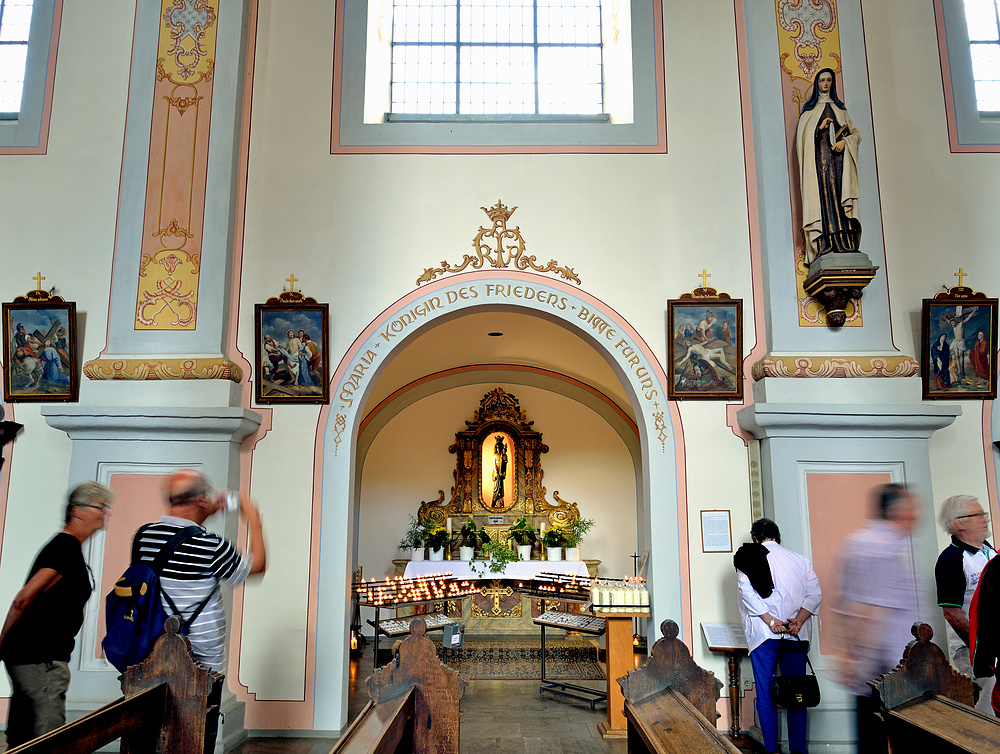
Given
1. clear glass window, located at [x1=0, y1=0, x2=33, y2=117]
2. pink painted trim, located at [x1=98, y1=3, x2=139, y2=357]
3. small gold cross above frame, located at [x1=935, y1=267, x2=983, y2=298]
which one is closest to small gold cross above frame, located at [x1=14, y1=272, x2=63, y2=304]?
pink painted trim, located at [x1=98, y1=3, x2=139, y2=357]

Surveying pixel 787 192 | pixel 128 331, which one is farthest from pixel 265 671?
pixel 787 192

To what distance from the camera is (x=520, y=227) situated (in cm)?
633

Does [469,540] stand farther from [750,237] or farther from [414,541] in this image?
[750,237]

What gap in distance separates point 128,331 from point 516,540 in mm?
5643

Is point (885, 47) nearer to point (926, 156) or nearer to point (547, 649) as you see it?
point (926, 156)

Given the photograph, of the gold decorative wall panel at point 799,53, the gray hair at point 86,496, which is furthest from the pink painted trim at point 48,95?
the gold decorative wall panel at point 799,53

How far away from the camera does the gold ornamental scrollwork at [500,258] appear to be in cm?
627

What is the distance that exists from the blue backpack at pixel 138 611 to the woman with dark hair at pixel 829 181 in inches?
185

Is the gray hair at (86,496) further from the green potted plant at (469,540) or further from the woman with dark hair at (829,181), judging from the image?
the green potted plant at (469,540)

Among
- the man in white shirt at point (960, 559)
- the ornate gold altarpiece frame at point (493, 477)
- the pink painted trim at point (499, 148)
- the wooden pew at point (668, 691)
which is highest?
the pink painted trim at point (499, 148)

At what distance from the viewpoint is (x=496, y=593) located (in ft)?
31.7

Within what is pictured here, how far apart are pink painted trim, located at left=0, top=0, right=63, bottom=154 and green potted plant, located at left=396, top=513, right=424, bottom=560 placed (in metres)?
5.92

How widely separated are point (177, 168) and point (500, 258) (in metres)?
2.57

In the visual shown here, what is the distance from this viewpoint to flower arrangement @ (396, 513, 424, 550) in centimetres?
1002
